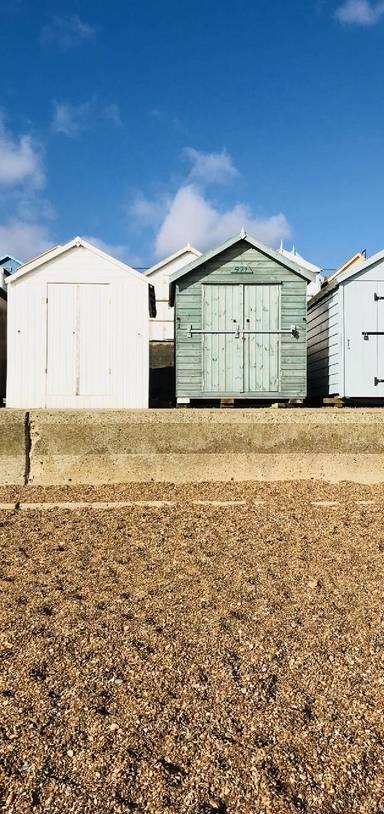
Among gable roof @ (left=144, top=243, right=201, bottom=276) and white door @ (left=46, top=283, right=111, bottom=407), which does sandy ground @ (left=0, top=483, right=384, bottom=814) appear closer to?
white door @ (left=46, top=283, right=111, bottom=407)

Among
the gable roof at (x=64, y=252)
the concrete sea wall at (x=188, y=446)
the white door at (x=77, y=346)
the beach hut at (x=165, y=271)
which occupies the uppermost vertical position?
the beach hut at (x=165, y=271)

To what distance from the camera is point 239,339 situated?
9.77 metres

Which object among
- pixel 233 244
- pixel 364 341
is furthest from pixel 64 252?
pixel 364 341

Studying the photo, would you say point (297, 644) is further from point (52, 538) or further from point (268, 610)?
point (52, 538)

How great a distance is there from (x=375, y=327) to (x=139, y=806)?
29.9 ft

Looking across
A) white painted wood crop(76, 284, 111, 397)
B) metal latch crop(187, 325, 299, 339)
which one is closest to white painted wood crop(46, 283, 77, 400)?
white painted wood crop(76, 284, 111, 397)

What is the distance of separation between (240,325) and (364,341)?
2.28m

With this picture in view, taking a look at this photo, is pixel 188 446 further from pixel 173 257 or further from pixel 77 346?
pixel 173 257

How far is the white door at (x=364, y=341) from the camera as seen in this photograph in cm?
988

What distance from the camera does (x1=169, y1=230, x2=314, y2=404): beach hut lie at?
9.78 meters

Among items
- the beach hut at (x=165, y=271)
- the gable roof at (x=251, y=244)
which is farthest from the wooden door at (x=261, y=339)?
the beach hut at (x=165, y=271)

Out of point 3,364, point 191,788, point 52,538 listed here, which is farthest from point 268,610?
point 3,364

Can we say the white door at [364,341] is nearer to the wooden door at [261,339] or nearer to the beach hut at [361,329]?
the beach hut at [361,329]

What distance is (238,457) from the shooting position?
25.6ft
